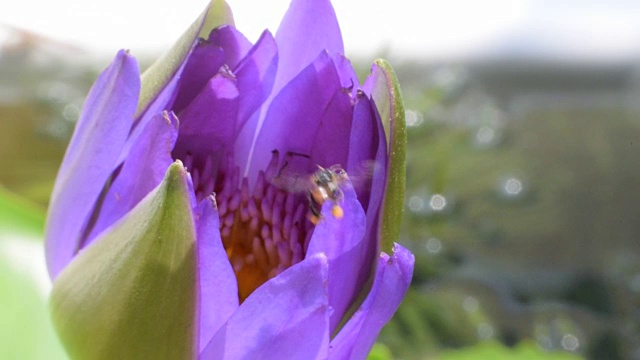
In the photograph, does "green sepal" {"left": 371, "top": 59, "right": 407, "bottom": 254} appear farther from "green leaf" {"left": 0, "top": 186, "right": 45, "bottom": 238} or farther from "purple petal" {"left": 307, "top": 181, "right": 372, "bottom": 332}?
"green leaf" {"left": 0, "top": 186, "right": 45, "bottom": 238}

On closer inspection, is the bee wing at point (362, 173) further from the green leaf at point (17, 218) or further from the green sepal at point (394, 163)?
the green leaf at point (17, 218)

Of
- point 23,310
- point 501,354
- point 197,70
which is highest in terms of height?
point 197,70

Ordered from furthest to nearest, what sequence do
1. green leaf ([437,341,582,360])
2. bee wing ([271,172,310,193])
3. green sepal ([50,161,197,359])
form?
green leaf ([437,341,582,360]) < bee wing ([271,172,310,193]) < green sepal ([50,161,197,359])

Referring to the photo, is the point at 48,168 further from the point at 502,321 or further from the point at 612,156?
the point at 612,156

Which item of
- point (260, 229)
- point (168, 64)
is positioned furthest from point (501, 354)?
point (168, 64)

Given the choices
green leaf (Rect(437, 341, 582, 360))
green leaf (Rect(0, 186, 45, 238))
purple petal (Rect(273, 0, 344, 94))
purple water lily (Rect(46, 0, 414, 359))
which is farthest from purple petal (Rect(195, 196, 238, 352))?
green leaf (Rect(437, 341, 582, 360))

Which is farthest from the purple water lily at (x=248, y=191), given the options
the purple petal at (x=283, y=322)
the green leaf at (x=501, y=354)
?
the green leaf at (x=501, y=354)

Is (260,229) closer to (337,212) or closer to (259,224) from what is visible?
(259,224)

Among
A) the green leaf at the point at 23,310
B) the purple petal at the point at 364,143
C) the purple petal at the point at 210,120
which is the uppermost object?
the purple petal at the point at 210,120
